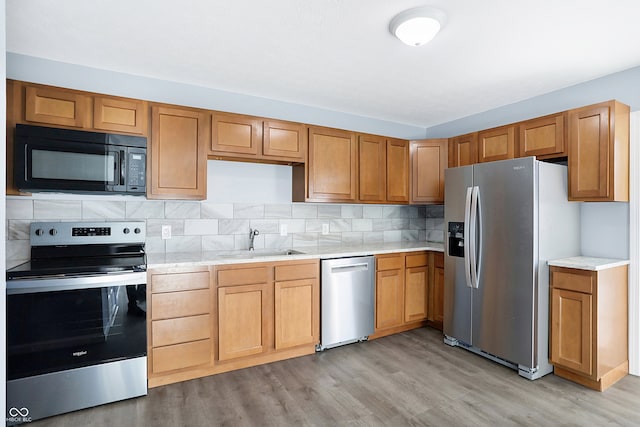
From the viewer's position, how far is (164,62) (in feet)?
8.91

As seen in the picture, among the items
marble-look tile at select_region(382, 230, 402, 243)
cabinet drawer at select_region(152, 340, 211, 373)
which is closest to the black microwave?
cabinet drawer at select_region(152, 340, 211, 373)

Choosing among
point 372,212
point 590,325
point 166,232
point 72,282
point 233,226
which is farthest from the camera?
point 372,212

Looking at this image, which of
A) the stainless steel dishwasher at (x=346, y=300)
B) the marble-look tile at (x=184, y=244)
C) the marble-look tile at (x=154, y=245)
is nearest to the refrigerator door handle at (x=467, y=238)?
the stainless steel dishwasher at (x=346, y=300)

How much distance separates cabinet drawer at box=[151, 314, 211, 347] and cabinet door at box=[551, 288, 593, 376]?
2714mm

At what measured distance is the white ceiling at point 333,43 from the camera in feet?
6.59

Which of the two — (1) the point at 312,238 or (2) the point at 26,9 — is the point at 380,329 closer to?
(1) the point at 312,238

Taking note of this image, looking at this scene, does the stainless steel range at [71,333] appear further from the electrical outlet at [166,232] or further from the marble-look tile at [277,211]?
the marble-look tile at [277,211]

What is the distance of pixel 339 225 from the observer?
13.1ft

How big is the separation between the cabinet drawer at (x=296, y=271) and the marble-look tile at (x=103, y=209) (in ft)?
4.57

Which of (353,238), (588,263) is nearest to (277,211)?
(353,238)

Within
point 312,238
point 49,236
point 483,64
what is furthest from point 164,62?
point 483,64

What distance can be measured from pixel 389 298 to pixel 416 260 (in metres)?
0.53

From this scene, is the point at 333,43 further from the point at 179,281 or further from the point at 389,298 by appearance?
the point at 389,298

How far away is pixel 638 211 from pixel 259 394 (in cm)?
324
